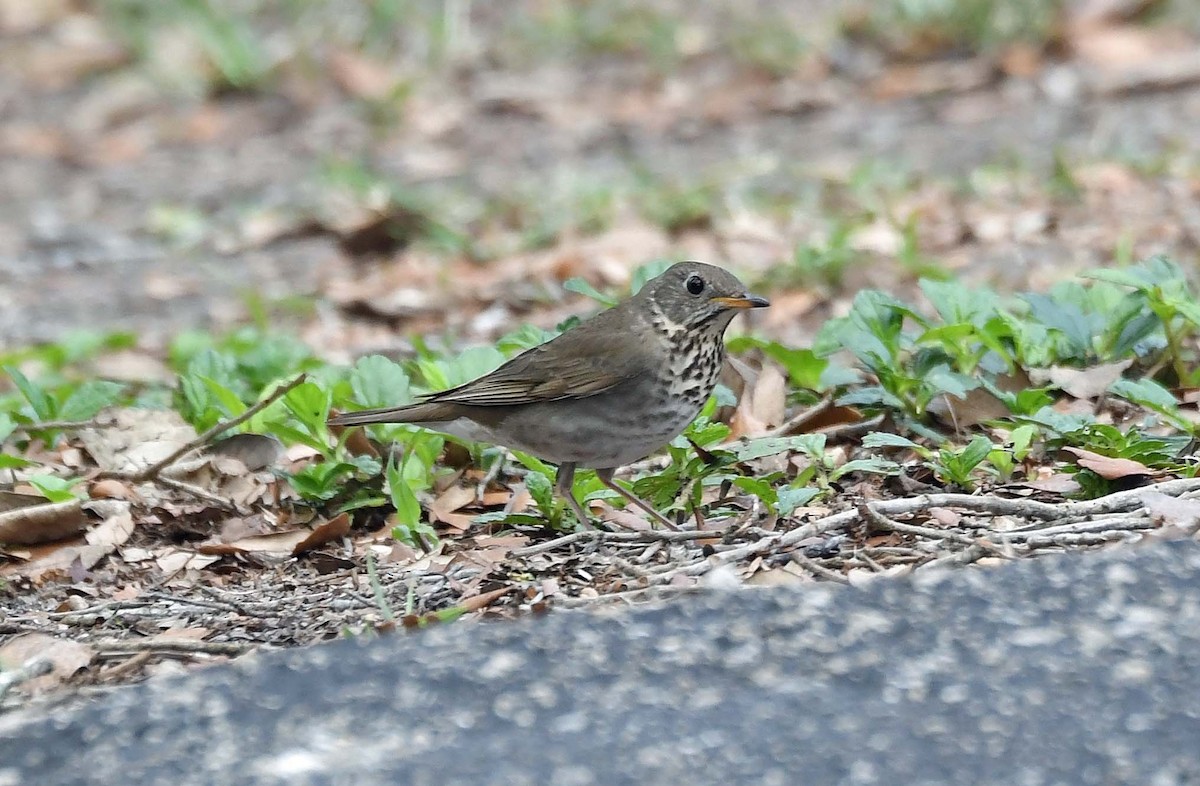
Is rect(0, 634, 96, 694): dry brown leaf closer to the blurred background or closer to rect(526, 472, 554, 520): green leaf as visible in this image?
rect(526, 472, 554, 520): green leaf

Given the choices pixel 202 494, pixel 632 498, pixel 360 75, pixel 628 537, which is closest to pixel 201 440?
pixel 202 494

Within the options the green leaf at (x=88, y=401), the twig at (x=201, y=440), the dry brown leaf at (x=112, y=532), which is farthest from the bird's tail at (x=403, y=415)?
the green leaf at (x=88, y=401)

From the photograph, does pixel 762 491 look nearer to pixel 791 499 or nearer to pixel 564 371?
pixel 791 499

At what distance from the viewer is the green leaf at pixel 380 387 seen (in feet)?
18.9

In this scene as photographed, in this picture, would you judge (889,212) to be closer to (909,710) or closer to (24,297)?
(24,297)

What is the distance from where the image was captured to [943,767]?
9.61ft

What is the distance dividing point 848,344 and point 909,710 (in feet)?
8.34

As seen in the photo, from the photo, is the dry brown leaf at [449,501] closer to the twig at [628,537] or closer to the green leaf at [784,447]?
the twig at [628,537]

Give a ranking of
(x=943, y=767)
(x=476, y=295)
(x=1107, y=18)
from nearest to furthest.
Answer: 1. (x=943, y=767)
2. (x=476, y=295)
3. (x=1107, y=18)

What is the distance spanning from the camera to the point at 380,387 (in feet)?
18.9

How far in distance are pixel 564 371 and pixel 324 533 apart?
3.10ft

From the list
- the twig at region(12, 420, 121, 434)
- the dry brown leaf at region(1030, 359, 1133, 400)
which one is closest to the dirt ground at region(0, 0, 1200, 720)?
the twig at region(12, 420, 121, 434)

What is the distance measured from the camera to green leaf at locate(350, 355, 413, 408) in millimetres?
5762

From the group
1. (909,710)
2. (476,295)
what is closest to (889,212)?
(476,295)
